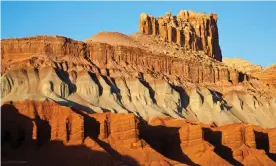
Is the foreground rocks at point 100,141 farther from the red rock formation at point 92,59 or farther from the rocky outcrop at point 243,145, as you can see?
the red rock formation at point 92,59

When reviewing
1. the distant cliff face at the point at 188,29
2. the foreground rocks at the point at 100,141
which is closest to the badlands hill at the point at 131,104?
the foreground rocks at the point at 100,141

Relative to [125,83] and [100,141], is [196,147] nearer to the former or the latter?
[100,141]

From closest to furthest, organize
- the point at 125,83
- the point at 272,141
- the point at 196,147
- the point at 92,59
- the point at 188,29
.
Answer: the point at 196,147 → the point at 272,141 → the point at 125,83 → the point at 92,59 → the point at 188,29

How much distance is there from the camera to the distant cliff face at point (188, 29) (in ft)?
532

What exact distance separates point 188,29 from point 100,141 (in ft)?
261

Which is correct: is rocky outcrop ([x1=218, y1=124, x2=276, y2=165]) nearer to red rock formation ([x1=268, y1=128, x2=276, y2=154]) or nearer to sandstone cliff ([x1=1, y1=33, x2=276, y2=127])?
red rock formation ([x1=268, y1=128, x2=276, y2=154])

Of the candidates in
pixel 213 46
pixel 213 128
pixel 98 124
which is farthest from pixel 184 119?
pixel 213 46

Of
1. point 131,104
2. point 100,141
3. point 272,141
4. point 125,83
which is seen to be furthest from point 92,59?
point 100,141

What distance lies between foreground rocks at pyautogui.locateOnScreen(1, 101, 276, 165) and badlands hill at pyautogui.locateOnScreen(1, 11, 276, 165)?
0.13m

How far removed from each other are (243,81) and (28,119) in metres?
64.5

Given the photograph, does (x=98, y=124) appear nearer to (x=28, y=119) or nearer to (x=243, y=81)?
(x=28, y=119)

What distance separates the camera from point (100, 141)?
95875 millimetres

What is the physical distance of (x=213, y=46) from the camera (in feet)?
605

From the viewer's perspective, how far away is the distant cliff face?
162 metres
